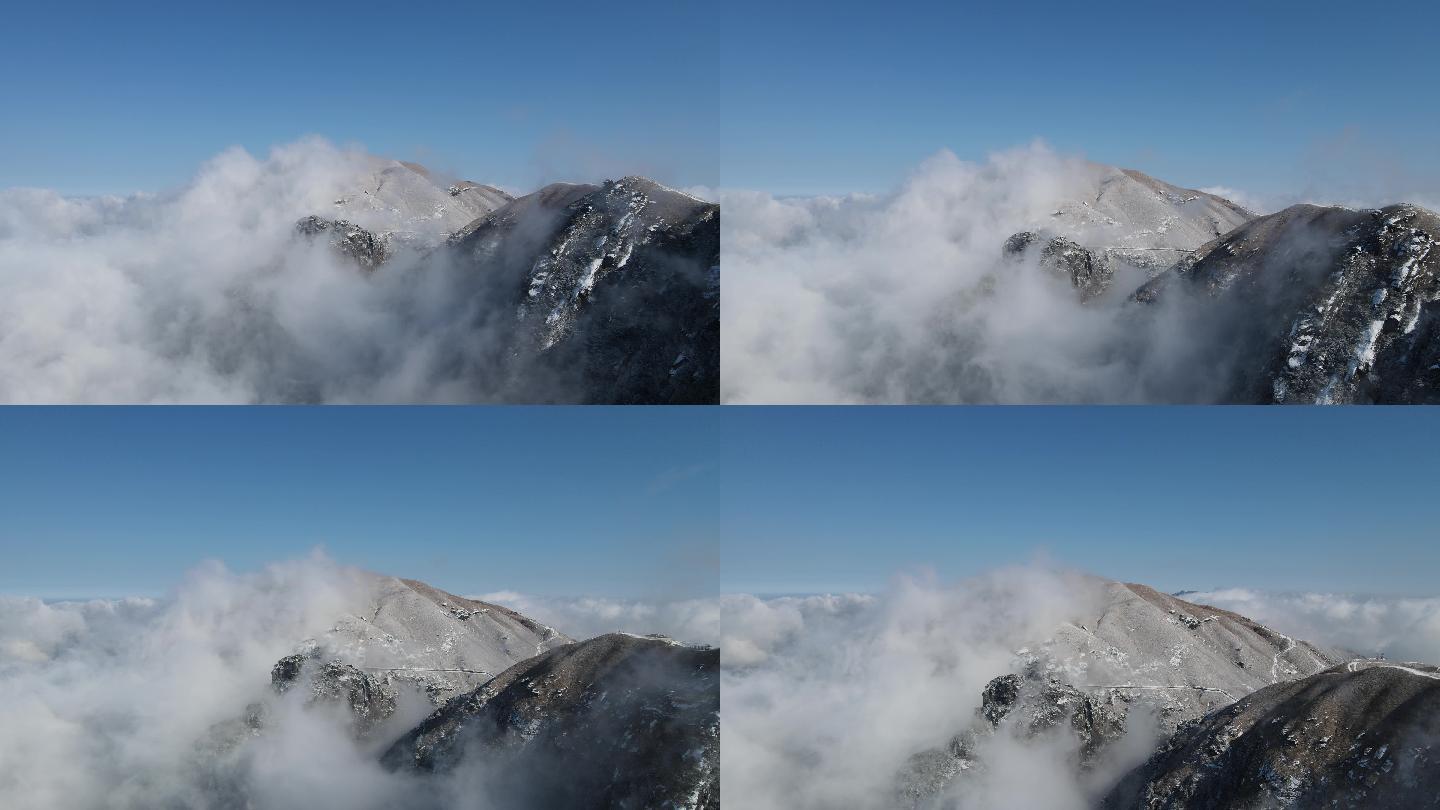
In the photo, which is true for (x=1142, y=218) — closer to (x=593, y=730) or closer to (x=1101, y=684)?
(x=1101, y=684)

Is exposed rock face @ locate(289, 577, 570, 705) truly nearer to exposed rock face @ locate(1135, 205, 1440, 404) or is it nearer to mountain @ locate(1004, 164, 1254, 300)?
exposed rock face @ locate(1135, 205, 1440, 404)

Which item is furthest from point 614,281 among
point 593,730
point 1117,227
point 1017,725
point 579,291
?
point 1117,227

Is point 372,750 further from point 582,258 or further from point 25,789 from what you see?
point 25,789

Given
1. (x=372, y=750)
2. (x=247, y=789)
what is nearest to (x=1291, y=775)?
(x=372, y=750)

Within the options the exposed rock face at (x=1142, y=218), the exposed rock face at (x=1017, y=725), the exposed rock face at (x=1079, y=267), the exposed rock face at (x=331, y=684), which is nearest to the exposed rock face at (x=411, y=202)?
the exposed rock face at (x=331, y=684)

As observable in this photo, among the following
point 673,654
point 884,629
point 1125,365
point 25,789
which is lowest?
point 25,789

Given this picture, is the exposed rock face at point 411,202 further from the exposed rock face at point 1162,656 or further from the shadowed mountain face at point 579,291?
the exposed rock face at point 1162,656
